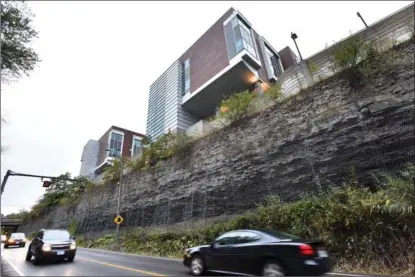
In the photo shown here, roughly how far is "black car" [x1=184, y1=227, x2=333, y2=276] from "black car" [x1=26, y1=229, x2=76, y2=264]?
5898 millimetres

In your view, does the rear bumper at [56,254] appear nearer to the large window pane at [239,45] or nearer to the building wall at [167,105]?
the building wall at [167,105]

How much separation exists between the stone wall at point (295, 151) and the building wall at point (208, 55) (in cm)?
1276

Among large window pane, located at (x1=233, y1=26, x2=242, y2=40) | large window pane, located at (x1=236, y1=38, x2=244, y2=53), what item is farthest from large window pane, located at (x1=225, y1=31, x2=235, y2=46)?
large window pane, located at (x1=236, y1=38, x2=244, y2=53)

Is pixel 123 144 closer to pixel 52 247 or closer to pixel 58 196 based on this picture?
pixel 58 196

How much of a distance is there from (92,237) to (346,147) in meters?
26.3

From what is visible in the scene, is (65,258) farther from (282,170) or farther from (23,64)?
(282,170)

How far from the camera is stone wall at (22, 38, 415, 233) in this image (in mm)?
11002

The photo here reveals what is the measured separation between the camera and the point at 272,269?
6.18m

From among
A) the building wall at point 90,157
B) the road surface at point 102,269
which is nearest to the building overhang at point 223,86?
the road surface at point 102,269

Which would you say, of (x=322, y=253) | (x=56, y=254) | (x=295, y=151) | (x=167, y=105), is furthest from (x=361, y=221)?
(x=167, y=105)

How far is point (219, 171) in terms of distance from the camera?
16.6 m

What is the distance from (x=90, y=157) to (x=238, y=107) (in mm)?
46276

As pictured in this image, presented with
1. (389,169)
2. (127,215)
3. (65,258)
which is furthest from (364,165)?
(127,215)

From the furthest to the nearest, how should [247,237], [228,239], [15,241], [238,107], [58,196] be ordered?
1. [58,196]
2. [15,241]
3. [238,107]
4. [228,239]
5. [247,237]
